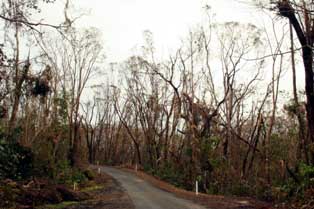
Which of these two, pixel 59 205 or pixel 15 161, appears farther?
pixel 15 161

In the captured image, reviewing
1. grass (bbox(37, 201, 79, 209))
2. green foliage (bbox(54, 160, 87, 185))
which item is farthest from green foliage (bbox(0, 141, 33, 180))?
green foliage (bbox(54, 160, 87, 185))

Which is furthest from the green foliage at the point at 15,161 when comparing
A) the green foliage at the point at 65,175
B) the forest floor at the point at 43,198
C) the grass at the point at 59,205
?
the green foliage at the point at 65,175

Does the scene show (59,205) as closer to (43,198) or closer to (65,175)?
(43,198)

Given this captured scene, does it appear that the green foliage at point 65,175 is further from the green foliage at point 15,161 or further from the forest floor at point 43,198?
the forest floor at point 43,198

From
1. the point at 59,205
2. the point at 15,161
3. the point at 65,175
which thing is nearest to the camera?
the point at 59,205

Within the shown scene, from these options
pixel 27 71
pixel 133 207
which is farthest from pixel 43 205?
pixel 27 71

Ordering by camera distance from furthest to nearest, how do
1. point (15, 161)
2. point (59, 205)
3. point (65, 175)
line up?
point (65, 175) → point (15, 161) → point (59, 205)

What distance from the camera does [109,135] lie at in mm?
72188

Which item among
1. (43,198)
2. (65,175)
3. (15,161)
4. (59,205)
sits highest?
(15,161)

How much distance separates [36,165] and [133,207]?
8868 mm

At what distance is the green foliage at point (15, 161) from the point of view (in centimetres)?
2116

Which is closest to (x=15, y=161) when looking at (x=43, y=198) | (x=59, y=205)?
(x=43, y=198)

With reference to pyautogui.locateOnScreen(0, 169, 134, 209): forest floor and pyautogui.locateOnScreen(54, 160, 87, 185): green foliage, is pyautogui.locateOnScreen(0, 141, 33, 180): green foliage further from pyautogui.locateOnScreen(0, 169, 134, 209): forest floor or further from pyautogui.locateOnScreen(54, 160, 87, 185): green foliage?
pyautogui.locateOnScreen(54, 160, 87, 185): green foliage

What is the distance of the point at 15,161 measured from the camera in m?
22.6
